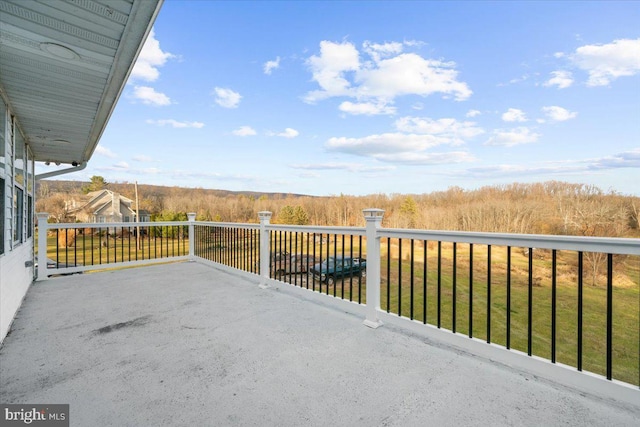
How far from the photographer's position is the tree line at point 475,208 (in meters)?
13.2

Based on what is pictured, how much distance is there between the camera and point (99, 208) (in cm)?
2016

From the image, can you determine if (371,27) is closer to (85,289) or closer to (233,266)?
(233,266)

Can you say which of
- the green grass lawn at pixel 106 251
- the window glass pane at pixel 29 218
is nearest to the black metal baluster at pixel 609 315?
the green grass lawn at pixel 106 251

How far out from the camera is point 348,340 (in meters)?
2.12

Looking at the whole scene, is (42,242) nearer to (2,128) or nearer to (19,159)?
(19,159)

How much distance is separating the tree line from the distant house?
0.82 meters

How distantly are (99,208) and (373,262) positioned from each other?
80.0ft

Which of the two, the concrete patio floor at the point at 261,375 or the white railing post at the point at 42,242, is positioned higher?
the white railing post at the point at 42,242

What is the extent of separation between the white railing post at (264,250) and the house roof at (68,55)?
2072mm

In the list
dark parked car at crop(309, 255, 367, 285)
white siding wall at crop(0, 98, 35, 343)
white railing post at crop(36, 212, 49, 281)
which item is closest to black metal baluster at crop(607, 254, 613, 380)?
dark parked car at crop(309, 255, 367, 285)

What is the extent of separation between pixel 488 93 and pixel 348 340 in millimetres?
22164

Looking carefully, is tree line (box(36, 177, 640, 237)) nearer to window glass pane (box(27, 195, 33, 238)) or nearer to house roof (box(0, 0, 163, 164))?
house roof (box(0, 0, 163, 164))

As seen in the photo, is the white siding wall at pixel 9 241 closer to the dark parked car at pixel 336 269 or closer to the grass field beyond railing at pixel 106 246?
the grass field beyond railing at pixel 106 246

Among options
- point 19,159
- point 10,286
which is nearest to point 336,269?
point 10,286
